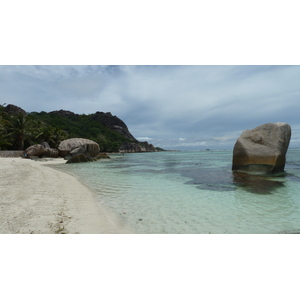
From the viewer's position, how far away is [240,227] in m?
3.63

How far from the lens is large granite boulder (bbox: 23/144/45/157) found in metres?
25.2

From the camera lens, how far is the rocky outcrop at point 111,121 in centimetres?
11981

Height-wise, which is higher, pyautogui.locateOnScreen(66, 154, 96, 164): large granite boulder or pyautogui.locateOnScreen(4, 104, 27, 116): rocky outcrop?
pyautogui.locateOnScreen(4, 104, 27, 116): rocky outcrop

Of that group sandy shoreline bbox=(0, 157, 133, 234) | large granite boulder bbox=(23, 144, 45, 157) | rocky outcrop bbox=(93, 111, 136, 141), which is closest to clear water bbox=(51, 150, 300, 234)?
sandy shoreline bbox=(0, 157, 133, 234)

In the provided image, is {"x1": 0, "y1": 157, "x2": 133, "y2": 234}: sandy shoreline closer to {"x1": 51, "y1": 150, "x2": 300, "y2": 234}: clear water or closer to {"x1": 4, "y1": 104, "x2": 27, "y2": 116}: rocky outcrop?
{"x1": 51, "y1": 150, "x2": 300, "y2": 234}: clear water

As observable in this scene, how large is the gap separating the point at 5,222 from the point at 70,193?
268 centimetres

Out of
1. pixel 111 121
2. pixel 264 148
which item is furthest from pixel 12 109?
pixel 111 121

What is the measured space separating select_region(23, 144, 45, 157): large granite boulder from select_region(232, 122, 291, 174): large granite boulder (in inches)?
1014

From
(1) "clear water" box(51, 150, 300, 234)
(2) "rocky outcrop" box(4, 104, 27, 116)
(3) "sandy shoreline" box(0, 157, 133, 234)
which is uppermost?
(2) "rocky outcrop" box(4, 104, 27, 116)

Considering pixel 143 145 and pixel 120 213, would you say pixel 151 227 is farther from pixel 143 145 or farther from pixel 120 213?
pixel 143 145

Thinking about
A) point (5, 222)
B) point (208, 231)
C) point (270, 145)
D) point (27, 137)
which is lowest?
point (208, 231)

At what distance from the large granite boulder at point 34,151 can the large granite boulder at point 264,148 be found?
84.5 ft

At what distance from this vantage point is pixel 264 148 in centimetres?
1012
